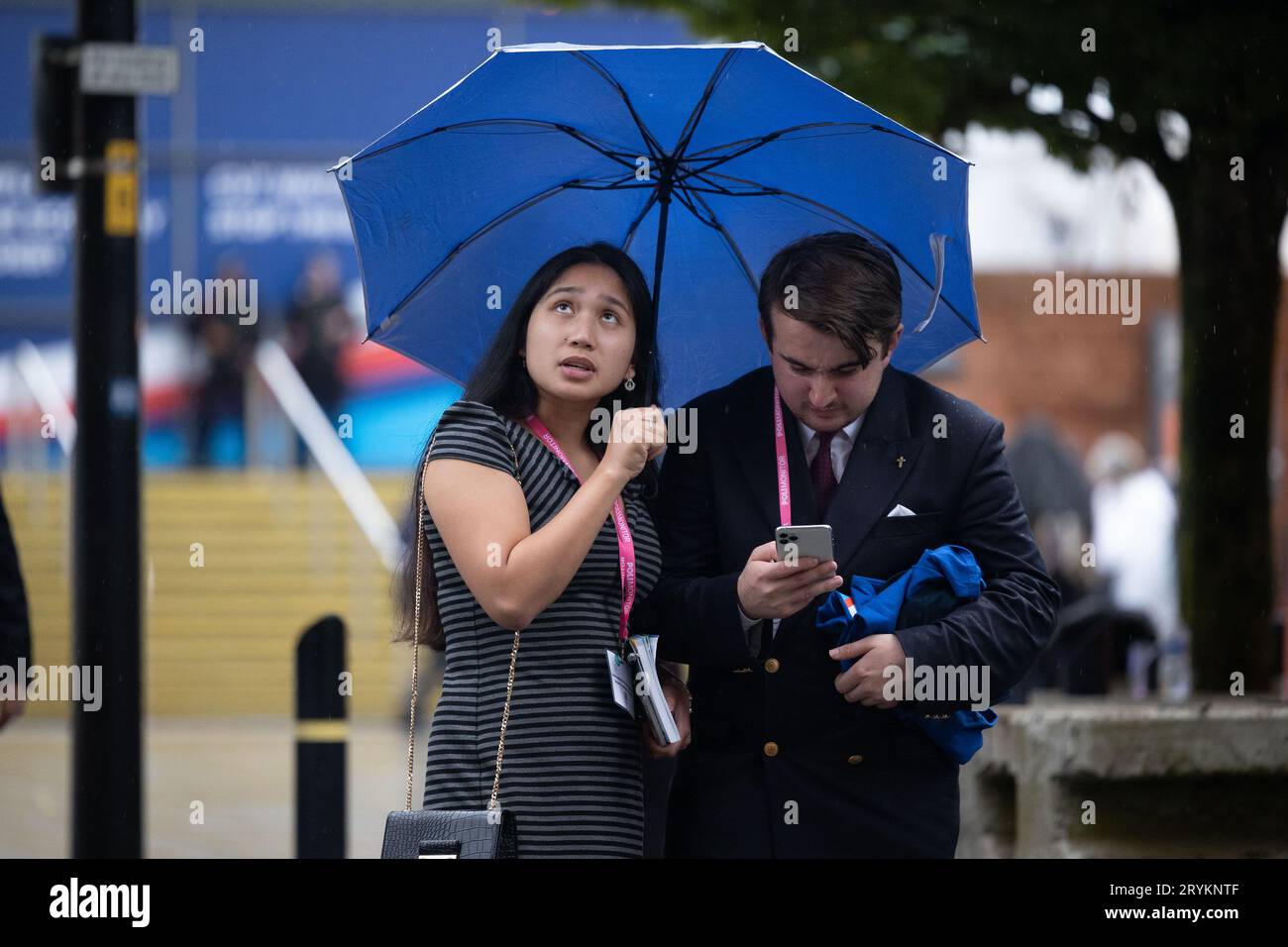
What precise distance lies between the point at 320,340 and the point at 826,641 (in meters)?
12.6

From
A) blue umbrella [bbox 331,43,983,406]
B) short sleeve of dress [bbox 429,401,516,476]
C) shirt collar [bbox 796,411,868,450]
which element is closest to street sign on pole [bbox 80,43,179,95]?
blue umbrella [bbox 331,43,983,406]

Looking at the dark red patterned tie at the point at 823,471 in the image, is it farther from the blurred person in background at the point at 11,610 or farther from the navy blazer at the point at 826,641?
the blurred person in background at the point at 11,610

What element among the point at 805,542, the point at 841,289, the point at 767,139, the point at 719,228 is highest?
the point at 767,139

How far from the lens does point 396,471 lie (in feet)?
52.5

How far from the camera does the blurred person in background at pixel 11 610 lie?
4242mm

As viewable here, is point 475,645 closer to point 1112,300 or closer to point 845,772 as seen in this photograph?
point 845,772

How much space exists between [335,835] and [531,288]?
289cm

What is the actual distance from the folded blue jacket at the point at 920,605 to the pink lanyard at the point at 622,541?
38 centimetres

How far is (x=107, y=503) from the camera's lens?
20.6 feet

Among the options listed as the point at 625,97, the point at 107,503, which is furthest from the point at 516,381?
the point at 107,503

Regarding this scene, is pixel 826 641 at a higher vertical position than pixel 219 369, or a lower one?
lower

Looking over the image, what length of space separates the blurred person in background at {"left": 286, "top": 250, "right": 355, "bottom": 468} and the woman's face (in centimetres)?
1217

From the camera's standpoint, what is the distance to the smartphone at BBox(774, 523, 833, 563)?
3.41 m

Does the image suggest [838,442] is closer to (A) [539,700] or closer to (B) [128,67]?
(A) [539,700]
